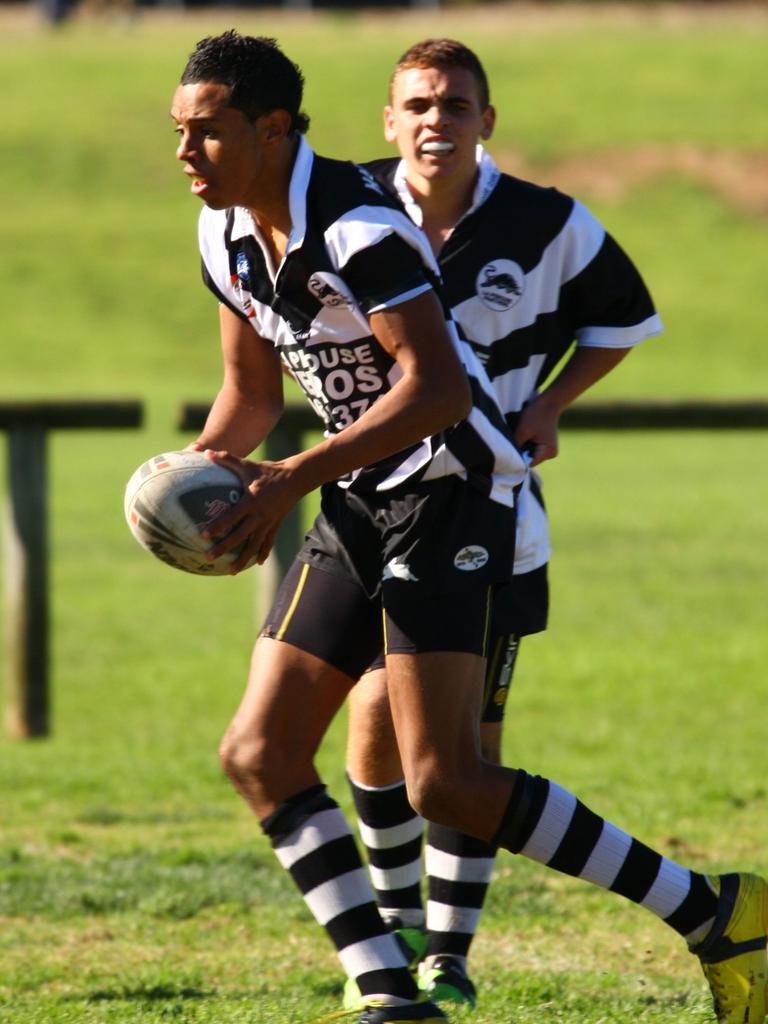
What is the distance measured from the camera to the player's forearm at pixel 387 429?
3.60m

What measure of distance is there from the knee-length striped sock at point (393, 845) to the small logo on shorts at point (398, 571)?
939 millimetres

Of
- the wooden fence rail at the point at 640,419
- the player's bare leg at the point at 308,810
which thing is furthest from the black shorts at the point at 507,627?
the wooden fence rail at the point at 640,419

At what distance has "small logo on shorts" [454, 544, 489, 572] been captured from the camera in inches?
152

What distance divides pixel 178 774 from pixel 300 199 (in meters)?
4.25

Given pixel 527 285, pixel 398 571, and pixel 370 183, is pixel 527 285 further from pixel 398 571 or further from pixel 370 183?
pixel 398 571

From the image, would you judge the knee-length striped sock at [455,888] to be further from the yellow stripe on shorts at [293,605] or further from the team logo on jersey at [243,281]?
the team logo on jersey at [243,281]

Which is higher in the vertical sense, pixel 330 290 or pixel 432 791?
pixel 330 290

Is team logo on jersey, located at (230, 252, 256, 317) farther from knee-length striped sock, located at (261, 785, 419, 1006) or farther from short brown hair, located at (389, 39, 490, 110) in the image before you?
knee-length striped sock, located at (261, 785, 419, 1006)

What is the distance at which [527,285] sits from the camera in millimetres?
4520

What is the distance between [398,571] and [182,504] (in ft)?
1.75

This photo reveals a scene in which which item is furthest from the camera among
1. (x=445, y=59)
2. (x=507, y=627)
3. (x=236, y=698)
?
(x=236, y=698)

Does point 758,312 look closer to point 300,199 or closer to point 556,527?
point 556,527

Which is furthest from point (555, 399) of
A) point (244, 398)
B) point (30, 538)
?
point (30, 538)

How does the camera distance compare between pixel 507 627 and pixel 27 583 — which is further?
pixel 27 583
